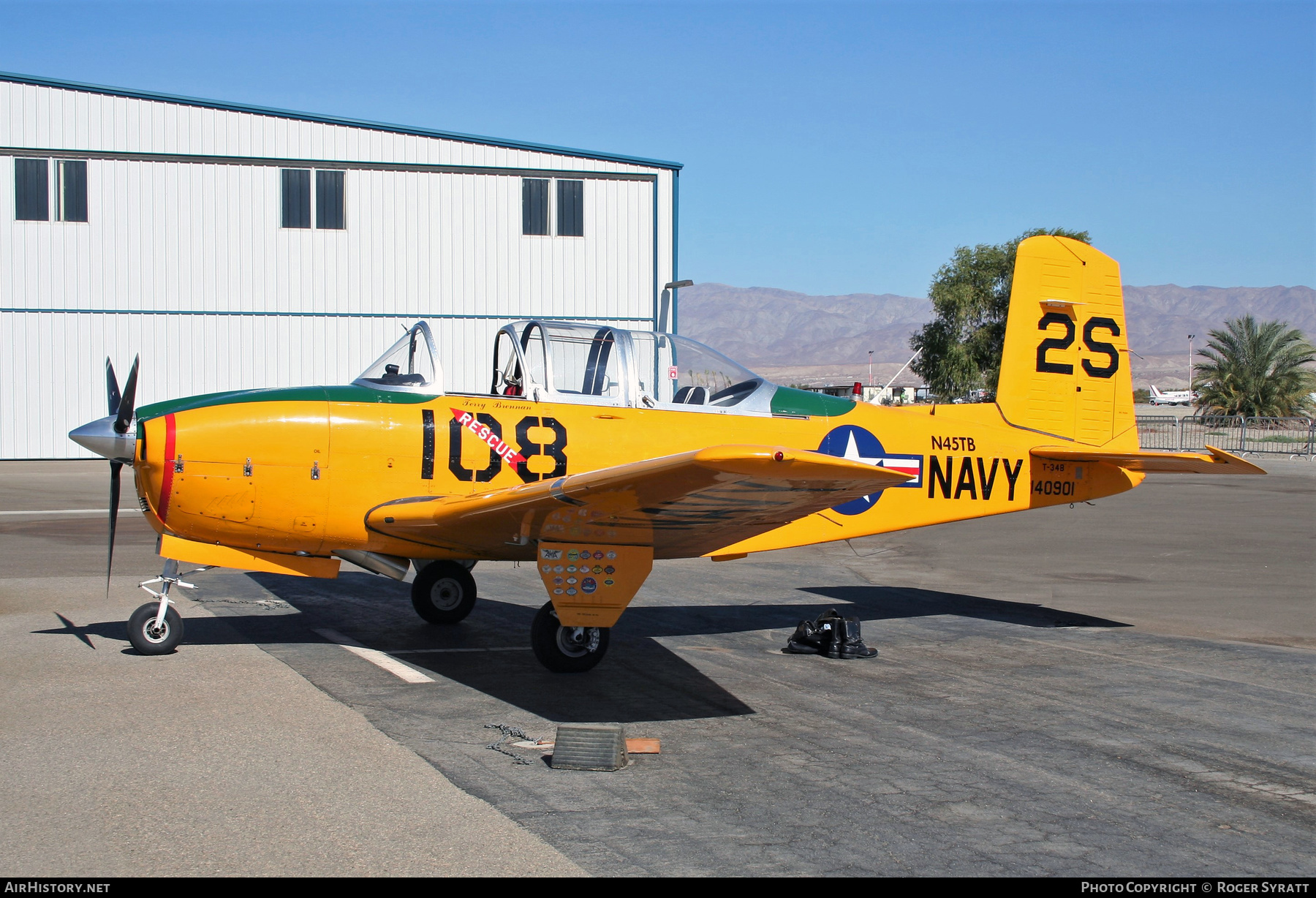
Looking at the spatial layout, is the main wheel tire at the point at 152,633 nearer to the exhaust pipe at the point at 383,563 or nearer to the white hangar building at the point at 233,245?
the exhaust pipe at the point at 383,563

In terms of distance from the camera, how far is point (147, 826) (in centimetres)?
382

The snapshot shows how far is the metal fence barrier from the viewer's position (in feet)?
122

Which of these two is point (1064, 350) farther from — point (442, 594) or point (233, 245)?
point (233, 245)

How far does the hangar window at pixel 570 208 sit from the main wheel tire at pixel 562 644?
79.0ft

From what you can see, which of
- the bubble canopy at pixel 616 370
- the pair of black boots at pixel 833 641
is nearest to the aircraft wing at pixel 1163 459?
the pair of black boots at pixel 833 641

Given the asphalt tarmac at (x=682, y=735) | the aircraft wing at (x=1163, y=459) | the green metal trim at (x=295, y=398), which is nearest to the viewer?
the asphalt tarmac at (x=682, y=735)

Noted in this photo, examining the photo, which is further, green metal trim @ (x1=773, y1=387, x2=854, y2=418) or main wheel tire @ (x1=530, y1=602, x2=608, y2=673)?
green metal trim @ (x1=773, y1=387, x2=854, y2=418)

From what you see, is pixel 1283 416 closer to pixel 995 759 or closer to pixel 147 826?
pixel 995 759

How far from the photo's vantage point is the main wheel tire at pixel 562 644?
6.57 m

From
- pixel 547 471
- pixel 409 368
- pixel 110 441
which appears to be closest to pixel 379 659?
pixel 547 471

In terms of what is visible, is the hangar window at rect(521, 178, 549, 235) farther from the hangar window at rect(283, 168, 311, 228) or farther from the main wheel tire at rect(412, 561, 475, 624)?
the main wheel tire at rect(412, 561, 475, 624)

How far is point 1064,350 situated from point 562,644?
5577 millimetres

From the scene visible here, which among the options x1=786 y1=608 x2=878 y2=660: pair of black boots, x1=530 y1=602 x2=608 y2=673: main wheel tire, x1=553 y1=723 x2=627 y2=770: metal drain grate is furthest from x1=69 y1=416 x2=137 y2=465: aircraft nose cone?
x1=786 y1=608 x2=878 y2=660: pair of black boots

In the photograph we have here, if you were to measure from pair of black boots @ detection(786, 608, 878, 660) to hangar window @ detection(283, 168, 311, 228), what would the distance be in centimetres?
2489
